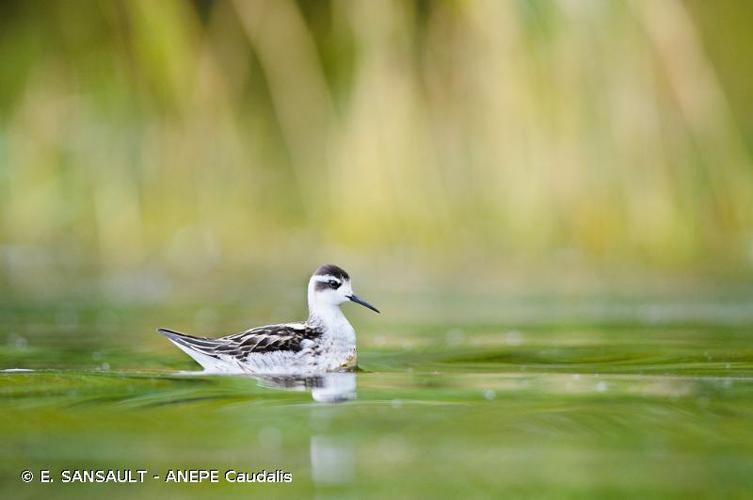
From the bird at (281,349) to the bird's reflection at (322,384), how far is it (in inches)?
5.9

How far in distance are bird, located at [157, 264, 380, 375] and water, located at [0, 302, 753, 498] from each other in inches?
6.2

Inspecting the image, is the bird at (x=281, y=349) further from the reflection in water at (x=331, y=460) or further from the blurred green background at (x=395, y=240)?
the reflection in water at (x=331, y=460)

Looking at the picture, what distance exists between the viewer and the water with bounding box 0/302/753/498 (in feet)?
17.1

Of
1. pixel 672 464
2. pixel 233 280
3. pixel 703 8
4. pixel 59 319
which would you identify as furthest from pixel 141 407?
pixel 703 8

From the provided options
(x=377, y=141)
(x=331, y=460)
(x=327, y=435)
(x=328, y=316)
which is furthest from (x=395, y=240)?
(x=331, y=460)

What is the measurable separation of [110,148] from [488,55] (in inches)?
208

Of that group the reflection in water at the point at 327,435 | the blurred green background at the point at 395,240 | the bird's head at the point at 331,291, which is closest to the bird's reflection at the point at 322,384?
the reflection in water at the point at 327,435

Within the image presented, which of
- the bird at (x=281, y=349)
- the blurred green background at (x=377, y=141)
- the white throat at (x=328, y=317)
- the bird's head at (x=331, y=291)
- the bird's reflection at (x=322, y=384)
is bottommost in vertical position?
the bird's reflection at (x=322, y=384)

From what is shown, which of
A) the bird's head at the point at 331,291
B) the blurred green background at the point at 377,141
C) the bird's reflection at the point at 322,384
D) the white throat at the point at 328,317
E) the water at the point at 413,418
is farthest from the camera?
the blurred green background at the point at 377,141

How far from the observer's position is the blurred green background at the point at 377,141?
15930 millimetres

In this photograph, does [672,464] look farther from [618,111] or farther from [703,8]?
[703,8]

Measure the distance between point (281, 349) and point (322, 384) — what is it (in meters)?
0.61

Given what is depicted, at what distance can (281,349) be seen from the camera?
8.20 meters

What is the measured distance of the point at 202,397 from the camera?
697cm
